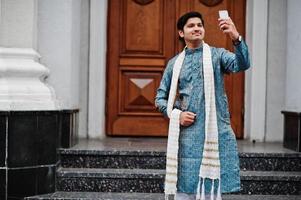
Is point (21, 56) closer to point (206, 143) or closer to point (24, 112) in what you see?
point (24, 112)

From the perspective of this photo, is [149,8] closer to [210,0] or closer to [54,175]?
[210,0]

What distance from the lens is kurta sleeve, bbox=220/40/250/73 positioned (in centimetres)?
371

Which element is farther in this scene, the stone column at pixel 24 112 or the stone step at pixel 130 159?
the stone step at pixel 130 159

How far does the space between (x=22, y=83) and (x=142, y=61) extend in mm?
2318

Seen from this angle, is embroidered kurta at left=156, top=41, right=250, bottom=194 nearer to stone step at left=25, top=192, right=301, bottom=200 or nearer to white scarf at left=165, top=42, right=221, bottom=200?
white scarf at left=165, top=42, right=221, bottom=200

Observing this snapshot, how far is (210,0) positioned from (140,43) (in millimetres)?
1051

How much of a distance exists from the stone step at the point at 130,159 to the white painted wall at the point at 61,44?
53cm

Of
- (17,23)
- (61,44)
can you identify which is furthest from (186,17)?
(61,44)

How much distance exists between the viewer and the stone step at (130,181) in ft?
18.2

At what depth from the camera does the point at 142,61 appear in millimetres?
7527

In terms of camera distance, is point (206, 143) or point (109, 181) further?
point (109, 181)

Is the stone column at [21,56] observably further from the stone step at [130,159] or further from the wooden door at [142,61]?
the wooden door at [142,61]

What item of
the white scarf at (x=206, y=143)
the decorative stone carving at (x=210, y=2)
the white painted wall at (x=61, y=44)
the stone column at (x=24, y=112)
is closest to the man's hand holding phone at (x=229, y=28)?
the white scarf at (x=206, y=143)

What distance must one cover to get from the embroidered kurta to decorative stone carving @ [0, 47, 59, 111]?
6.09ft
